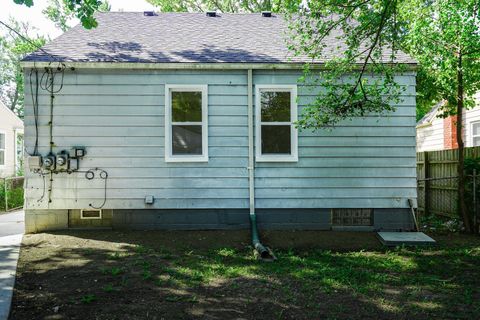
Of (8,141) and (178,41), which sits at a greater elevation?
(178,41)

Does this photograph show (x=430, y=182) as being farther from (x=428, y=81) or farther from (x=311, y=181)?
(x=311, y=181)

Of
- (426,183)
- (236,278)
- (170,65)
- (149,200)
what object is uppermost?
(170,65)

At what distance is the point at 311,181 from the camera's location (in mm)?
8211

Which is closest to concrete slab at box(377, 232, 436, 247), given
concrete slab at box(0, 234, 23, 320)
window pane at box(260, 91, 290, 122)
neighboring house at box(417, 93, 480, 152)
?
window pane at box(260, 91, 290, 122)

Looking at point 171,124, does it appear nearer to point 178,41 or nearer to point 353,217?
point 178,41

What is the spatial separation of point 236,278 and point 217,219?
3.04 metres

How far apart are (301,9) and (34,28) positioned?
36.8 metres

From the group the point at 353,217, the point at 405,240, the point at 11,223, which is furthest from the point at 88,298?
the point at 11,223

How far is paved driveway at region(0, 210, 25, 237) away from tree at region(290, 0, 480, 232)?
6477 millimetres

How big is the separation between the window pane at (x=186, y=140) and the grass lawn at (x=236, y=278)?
67.9 inches

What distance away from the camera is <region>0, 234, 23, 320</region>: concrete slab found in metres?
4.21

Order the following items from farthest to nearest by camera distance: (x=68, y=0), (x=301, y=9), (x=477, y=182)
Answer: (x=477, y=182)
(x=301, y=9)
(x=68, y=0)

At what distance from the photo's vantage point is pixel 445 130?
1583 centimetres

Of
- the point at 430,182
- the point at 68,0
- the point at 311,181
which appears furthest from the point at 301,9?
the point at 430,182
